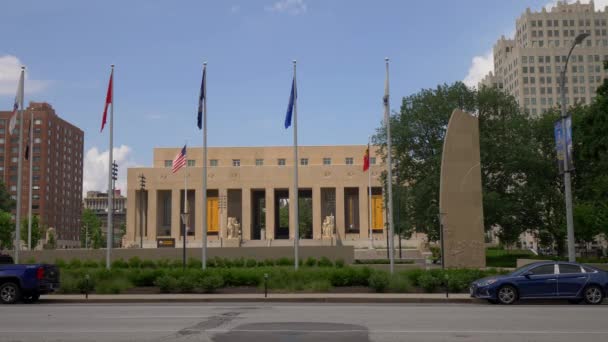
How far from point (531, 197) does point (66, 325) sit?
140 ft

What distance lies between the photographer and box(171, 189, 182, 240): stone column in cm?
8219

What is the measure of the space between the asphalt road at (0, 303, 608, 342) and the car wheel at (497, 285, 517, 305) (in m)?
0.63

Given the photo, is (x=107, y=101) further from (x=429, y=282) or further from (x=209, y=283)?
(x=429, y=282)

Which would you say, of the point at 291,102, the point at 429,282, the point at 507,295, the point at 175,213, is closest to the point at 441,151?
the point at 291,102

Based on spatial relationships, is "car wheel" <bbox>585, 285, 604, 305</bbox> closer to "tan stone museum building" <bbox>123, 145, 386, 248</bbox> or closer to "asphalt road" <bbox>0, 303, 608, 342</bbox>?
"asphalt road" <bbox>0, 303, 608, 342</bbox>

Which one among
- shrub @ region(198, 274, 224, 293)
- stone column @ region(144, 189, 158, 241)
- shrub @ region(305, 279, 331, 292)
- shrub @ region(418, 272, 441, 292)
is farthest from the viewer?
stone column @ region(144, 189, 158, 241)

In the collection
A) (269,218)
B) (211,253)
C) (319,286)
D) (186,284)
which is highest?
(269,218)

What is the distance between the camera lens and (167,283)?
24438 millimetres

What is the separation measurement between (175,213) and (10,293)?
203 ft

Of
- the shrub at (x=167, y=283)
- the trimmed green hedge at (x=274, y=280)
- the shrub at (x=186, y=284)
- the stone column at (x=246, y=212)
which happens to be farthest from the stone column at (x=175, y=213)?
the shrub at (x=186, y=284)

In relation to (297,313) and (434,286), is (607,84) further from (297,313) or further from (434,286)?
(297,313)

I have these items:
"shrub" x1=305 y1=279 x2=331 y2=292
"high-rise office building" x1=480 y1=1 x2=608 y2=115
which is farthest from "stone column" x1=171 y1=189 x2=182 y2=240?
"high-rise office building" x1=480 y1=1 x2=608 y2=115

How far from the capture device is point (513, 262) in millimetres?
50156

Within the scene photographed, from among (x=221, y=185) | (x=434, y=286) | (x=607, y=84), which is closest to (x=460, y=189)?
(x=607, y=84)
